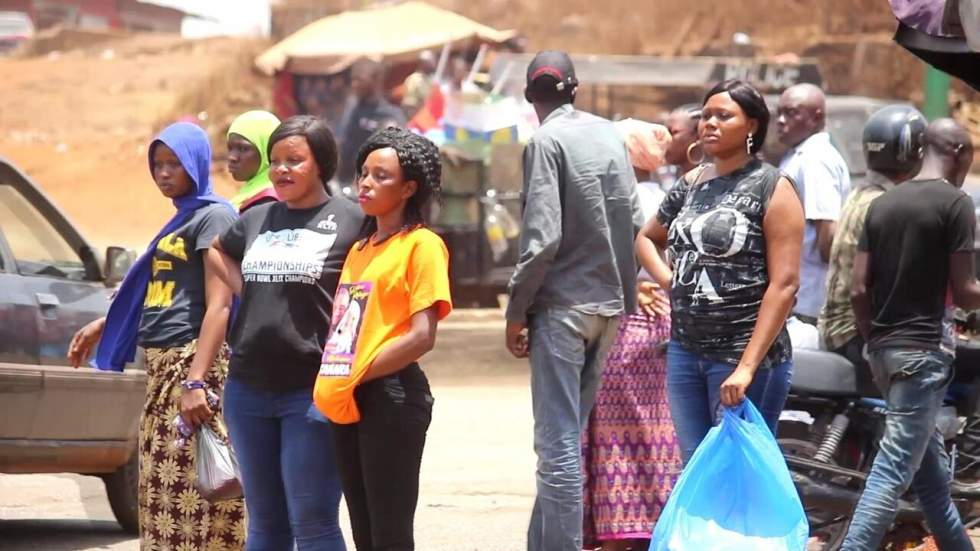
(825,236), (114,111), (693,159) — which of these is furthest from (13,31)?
(693,159)

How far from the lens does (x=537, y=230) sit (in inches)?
228

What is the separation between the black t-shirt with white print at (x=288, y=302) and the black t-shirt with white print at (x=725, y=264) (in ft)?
3.42

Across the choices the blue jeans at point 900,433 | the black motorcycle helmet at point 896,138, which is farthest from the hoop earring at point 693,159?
the blue jeans at point 900,433

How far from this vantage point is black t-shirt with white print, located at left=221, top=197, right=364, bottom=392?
512 cm

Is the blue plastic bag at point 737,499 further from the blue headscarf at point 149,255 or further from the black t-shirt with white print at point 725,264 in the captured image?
the blue headscarf at point 149,255

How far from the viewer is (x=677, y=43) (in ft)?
119

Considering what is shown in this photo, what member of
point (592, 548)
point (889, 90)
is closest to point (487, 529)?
point (592, 548)

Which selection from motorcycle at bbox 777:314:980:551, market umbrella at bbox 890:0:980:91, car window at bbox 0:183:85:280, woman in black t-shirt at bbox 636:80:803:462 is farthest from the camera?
car window at bbox 0:183:85:280

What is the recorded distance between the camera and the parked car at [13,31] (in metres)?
51.9

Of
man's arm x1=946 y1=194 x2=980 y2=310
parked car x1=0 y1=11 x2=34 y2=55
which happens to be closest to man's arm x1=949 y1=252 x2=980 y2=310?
man's arm x1=946 y1=194 x2=980 y2=310

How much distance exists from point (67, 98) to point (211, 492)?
139ft

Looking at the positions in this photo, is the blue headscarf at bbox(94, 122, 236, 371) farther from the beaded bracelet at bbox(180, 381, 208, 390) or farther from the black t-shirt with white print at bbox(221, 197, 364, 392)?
the black t-shirt with white print at bbox(221, 197, 364, 392)

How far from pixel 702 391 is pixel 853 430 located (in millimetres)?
1476

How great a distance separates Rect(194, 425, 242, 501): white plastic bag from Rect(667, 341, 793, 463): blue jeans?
1399 millimetres
